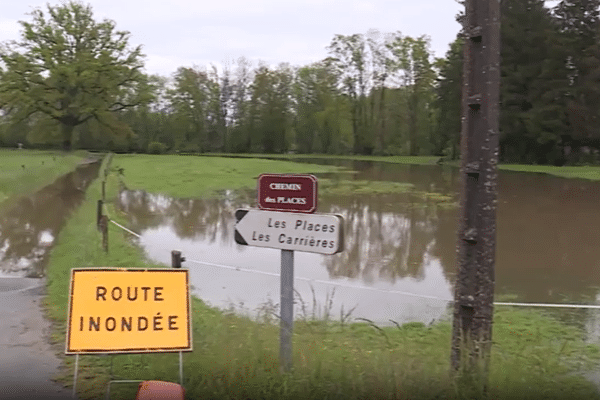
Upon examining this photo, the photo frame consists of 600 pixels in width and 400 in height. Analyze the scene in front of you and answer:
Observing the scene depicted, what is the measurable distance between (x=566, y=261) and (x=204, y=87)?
29103 mm

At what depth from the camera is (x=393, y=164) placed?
44656 mm

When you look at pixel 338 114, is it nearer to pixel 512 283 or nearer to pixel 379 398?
pixel 512 283

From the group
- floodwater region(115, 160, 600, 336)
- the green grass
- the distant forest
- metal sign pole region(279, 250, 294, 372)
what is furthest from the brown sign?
the green grass

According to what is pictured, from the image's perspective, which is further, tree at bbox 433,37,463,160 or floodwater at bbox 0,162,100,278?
tree at bbox 433,37,463,160

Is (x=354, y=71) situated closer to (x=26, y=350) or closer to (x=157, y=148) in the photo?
(x=157, y=148)

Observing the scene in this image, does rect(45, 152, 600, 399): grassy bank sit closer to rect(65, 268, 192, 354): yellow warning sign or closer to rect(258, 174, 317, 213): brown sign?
rect(65, 268, 192, 354): yellow warning sign

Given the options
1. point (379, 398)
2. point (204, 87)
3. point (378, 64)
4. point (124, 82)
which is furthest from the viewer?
point (204, 87)

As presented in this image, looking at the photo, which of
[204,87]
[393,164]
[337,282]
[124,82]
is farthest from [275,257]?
[393,164]

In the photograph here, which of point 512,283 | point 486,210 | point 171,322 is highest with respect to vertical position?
point 486,210

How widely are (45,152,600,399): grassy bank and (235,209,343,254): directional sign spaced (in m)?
0.83

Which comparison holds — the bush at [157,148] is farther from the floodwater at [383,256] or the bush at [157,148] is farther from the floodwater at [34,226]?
the floodwater at [383,256]

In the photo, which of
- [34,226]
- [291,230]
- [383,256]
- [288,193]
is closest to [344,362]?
[291,230]

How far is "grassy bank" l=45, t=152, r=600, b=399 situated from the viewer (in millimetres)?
4383

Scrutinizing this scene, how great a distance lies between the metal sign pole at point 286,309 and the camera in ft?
15.1
